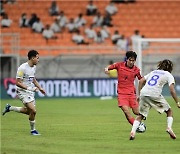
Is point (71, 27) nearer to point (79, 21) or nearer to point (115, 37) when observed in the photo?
point (79, 21)

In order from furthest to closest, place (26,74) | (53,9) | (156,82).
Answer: (53,9)
(26,74)
(156,82)

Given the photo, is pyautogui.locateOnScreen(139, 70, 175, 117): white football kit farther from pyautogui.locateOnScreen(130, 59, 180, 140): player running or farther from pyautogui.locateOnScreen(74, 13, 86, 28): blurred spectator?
pyautogui.locateOnScreen(74, 13, 86, 28): blurred spectator

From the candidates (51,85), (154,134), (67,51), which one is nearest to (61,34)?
(67,51)

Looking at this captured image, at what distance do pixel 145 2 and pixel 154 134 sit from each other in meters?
24.7

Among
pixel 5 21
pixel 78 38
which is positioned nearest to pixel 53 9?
pixel 78 38

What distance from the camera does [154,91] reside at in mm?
15328

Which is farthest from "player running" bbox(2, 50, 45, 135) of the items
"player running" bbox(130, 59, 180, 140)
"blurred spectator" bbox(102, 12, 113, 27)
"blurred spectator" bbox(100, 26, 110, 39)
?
"blurred spectator" bbox(102, 12, 113, 27)

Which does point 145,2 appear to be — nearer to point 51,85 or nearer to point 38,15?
point 38,15

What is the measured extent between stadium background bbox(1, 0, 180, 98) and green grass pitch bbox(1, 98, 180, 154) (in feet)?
27.0

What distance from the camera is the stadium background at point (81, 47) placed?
34.4 metres

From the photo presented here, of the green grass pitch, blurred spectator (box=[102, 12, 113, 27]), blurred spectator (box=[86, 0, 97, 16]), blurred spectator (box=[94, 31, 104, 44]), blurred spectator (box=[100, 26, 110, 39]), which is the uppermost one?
blurred spectator (box=[86, 0, 97, 16])

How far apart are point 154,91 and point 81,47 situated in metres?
21.9

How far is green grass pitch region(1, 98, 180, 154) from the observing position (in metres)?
13.6

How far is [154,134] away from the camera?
54.8 ft
